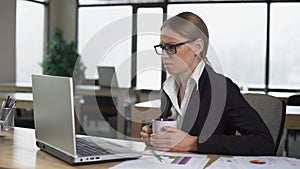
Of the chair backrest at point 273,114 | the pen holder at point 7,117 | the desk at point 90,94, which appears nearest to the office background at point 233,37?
the desk at point 90,94

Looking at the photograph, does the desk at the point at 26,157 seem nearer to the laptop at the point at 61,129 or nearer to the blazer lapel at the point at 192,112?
the laptop at the point at 61,129

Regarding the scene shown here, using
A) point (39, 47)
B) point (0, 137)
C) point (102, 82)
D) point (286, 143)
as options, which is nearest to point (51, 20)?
point (39, 47)

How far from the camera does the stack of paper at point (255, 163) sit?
1.27 metres

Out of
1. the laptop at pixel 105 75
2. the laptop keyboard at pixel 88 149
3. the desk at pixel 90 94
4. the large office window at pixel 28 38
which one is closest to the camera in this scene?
the laptop keyboard at pixel 88 149

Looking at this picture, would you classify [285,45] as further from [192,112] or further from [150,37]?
[192,112]

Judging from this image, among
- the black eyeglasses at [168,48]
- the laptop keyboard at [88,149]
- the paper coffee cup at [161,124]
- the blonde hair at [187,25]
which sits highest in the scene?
the blonde hair at [187,25]

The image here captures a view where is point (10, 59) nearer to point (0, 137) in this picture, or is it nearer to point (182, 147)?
point (0, 137)

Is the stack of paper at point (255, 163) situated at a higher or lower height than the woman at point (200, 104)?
lower

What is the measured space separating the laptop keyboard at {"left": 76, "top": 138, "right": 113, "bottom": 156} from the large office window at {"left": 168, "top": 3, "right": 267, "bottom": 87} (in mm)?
5154

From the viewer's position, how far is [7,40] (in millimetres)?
6598

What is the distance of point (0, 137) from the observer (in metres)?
1.70

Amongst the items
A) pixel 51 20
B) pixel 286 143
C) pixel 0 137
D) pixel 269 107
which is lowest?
pixel 286 143

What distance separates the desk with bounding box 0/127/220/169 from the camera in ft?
4.06

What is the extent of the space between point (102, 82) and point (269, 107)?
374 cm
